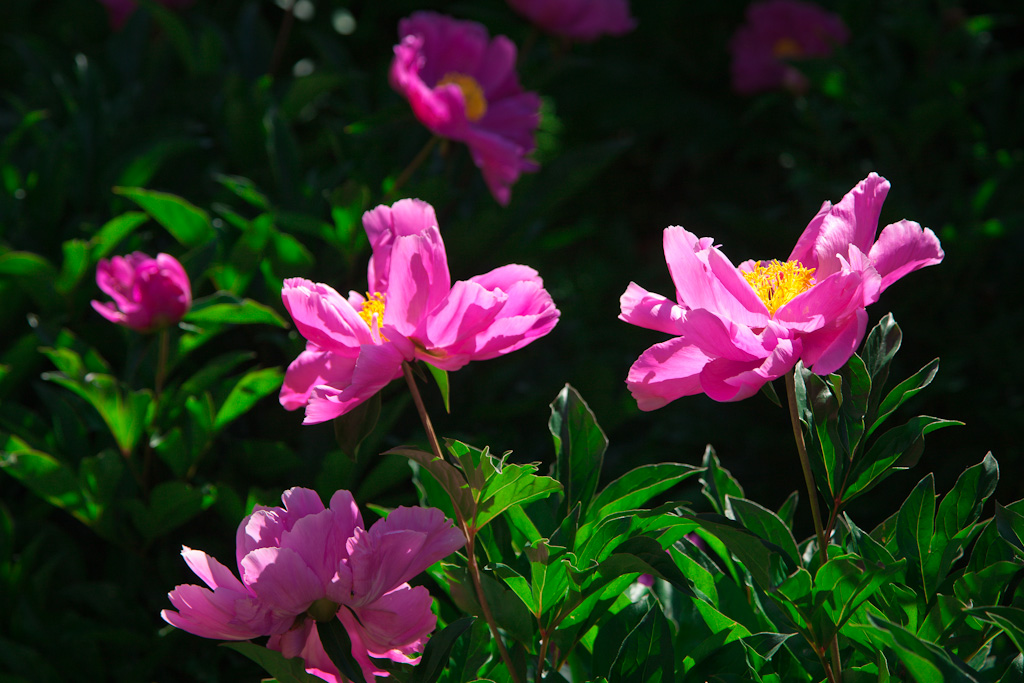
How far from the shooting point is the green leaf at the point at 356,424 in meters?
0.70

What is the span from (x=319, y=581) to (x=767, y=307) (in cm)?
37

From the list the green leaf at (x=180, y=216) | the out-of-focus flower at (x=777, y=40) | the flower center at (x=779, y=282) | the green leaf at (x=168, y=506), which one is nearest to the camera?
the flower center at (x=779, y=282)

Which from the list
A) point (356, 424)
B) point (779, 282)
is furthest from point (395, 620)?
point (779, 282)

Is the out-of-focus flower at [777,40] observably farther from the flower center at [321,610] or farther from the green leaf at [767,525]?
the flower center at [321,610]

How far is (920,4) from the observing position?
2.11 metres

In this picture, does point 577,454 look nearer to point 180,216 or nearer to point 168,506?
point 168,506

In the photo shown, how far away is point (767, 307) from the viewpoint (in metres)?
0.69

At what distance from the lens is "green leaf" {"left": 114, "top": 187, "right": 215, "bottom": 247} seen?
126 centimetres

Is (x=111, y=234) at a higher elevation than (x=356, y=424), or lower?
lower

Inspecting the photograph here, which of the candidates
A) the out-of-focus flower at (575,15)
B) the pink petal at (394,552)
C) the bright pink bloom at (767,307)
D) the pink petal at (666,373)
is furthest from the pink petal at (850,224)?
the out-of-focus flower at (575,15)

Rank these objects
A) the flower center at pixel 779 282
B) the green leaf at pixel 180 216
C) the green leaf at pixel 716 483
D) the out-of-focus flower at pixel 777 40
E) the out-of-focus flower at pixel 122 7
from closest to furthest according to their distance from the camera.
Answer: the flower center at pixel 779 282 → the green leaf at pixel 716 483 → the green leaf at pixel 180 216 → the out-of-focus flower at pixel 122 7 → the out-of-focus flower at pixel 777 40

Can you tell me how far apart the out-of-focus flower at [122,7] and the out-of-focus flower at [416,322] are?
4.73 feet

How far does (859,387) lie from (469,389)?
2.83ft

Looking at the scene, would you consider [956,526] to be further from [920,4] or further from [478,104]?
[920,4]
